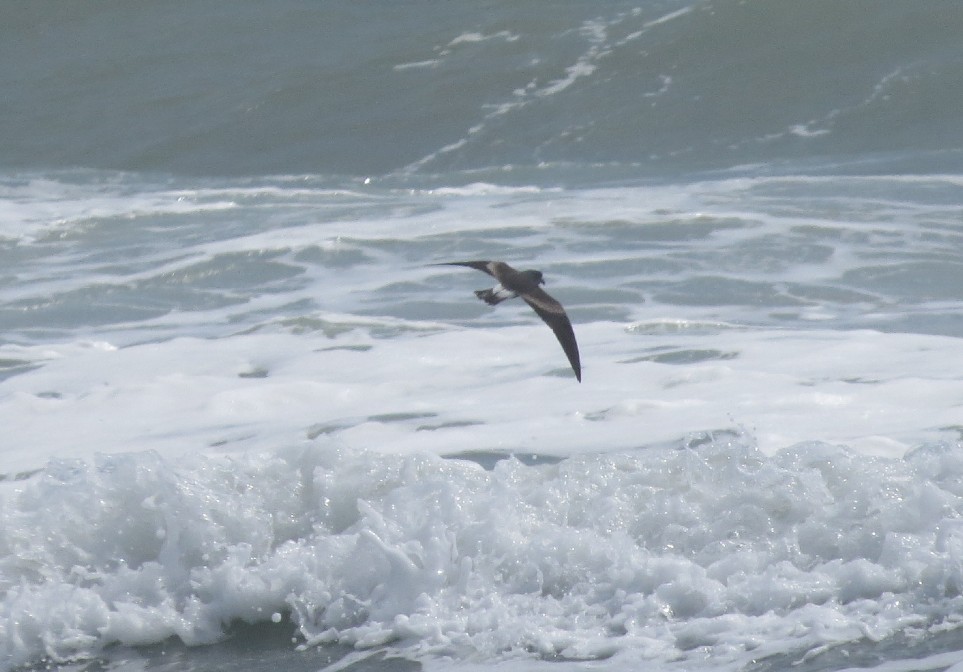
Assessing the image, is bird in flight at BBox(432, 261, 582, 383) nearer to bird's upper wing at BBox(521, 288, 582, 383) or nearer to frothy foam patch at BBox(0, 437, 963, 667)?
bird's upper wing at BBox(521, 288, 582, 383)

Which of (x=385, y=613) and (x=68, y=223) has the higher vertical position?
(x=68, y=223)

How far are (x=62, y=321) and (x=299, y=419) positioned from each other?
2.49 m

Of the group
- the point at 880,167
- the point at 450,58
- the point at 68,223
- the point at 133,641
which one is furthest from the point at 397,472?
the point at 450,58

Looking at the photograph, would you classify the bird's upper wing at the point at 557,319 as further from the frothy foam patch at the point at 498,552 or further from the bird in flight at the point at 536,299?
the frothy foam patch at the point at 498,552

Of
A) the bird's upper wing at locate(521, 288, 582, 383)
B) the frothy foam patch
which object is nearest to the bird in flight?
the bird's upper wing at locate(521, 288, 582, 383)

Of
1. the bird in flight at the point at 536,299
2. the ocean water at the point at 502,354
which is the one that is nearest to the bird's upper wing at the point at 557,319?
the bird in flight at the point at 536,299

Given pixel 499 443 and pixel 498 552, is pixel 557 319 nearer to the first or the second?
pixel 498 552

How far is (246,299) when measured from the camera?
26.2 ft

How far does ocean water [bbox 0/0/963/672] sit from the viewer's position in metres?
3.91

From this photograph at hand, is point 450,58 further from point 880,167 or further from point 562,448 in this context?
point 562,448

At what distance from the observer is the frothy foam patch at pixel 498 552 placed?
12.3 ft

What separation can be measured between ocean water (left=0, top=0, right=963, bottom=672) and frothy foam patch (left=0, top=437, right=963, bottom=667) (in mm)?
12

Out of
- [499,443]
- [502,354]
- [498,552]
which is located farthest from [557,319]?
[502,354]

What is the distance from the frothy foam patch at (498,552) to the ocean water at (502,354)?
0.04 feet
